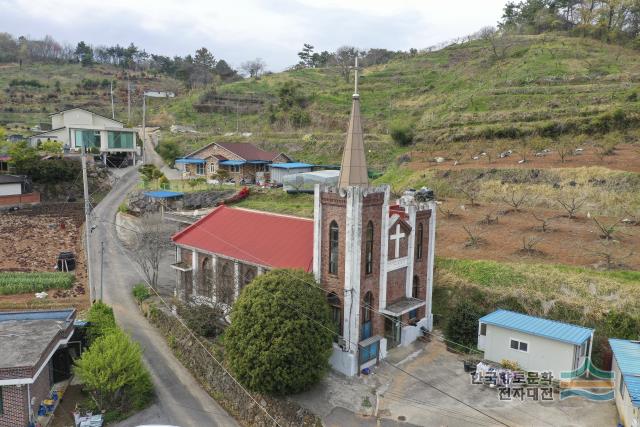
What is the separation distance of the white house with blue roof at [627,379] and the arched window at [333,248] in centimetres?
1146

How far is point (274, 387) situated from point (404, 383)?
5596mm

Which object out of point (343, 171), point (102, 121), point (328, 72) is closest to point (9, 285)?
point (343, 171)

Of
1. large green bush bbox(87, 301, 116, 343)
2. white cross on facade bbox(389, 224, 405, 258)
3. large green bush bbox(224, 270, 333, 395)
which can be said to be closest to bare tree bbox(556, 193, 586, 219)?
white cross on facade bbox(389, 224, 405, 258)

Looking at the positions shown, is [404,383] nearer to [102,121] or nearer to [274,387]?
[274,387]

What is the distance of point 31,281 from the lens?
105 ft

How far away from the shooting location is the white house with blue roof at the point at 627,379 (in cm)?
1672

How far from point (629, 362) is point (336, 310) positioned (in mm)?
11402

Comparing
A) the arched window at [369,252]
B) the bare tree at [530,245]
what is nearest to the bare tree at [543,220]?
the bare tree at [530,245]

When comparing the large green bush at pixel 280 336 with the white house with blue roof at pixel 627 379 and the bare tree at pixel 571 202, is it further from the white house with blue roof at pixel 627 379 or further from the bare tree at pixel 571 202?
the bare tree at pixel 571 202

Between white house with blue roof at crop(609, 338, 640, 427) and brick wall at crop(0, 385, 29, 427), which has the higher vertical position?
white house with blue roof at crop(609, 338, 640, 427)

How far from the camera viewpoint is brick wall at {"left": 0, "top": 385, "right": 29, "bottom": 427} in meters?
19.0

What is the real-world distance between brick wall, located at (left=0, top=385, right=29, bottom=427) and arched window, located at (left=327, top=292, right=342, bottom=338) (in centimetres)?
1237

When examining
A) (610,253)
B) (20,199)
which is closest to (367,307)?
(610,253)

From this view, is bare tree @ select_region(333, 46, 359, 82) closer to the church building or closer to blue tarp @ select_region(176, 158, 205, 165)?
blue tarp @ select_region(176, 158, 205, 165)
